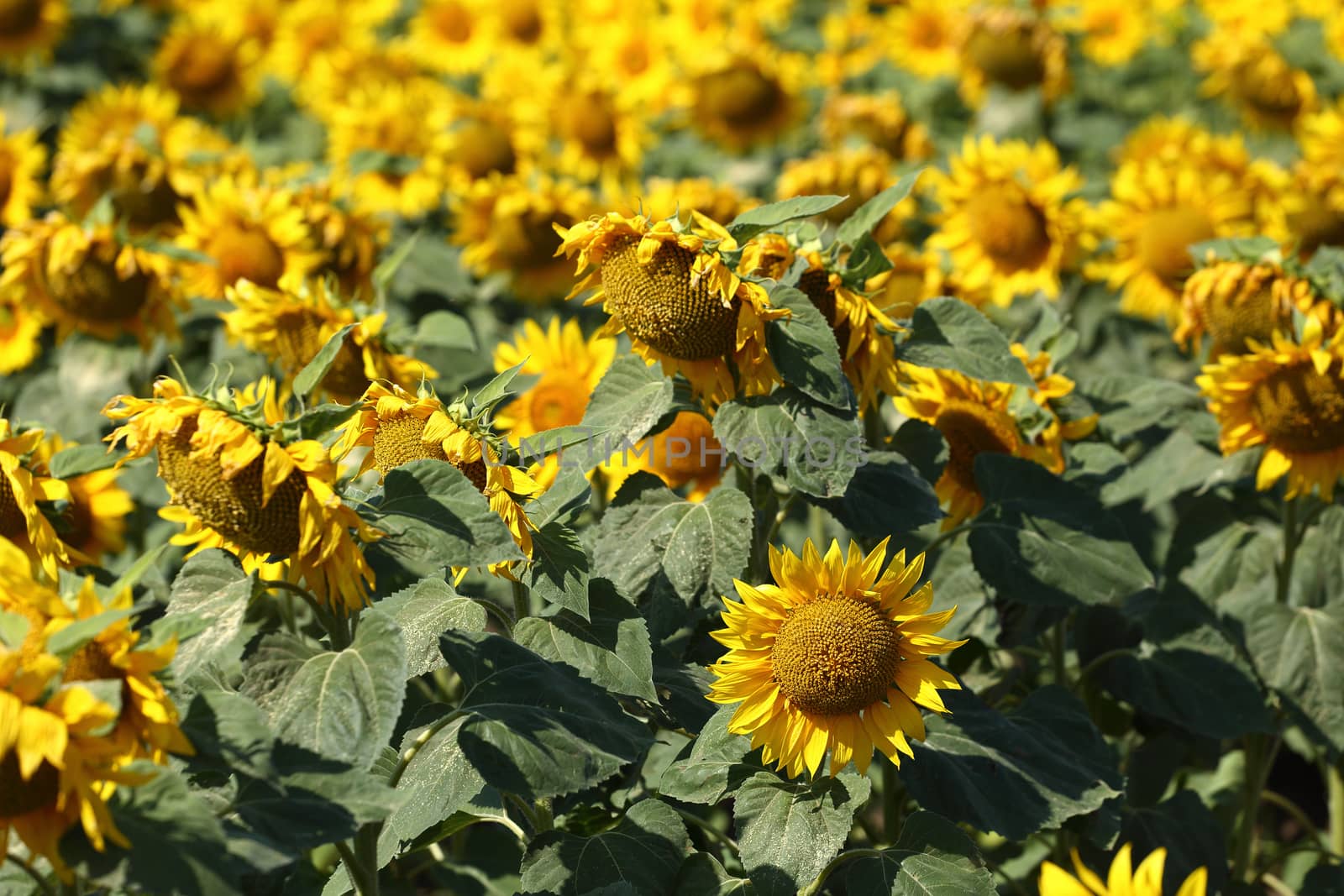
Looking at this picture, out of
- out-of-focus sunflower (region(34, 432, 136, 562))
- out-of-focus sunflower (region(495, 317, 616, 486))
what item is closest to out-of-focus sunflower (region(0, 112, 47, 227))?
out-of-focus sunflower (region(34, 432, 136, 562))

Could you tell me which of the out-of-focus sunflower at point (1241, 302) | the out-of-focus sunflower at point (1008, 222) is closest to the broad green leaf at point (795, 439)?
the out-of-focus sunflower at point (1241, 302)

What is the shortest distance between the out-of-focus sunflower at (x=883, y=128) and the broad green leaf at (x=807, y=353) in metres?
2.87

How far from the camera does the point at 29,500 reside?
1877mm

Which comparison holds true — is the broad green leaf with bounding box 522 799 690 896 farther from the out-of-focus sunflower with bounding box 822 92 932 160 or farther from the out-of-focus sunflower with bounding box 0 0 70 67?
the out-of-focus sunflower with bounding box 0 0 70 67

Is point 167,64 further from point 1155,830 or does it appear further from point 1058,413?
point 1155,830

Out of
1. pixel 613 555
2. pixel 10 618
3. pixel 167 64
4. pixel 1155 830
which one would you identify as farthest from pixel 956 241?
pixel 167 64

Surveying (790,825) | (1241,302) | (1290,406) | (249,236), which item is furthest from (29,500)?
(1241,302)

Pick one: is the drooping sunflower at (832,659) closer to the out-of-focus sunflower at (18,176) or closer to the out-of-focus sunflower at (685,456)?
the out-of-focus sunflower at (685,456)

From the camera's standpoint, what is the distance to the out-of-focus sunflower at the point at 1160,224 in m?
3.58

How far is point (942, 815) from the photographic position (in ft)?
6.48

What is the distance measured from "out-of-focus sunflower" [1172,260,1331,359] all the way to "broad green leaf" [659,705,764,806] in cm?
123

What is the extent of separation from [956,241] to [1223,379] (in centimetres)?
130

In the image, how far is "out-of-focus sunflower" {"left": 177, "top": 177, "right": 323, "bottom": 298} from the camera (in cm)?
323

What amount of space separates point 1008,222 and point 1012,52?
1608 millimetres
